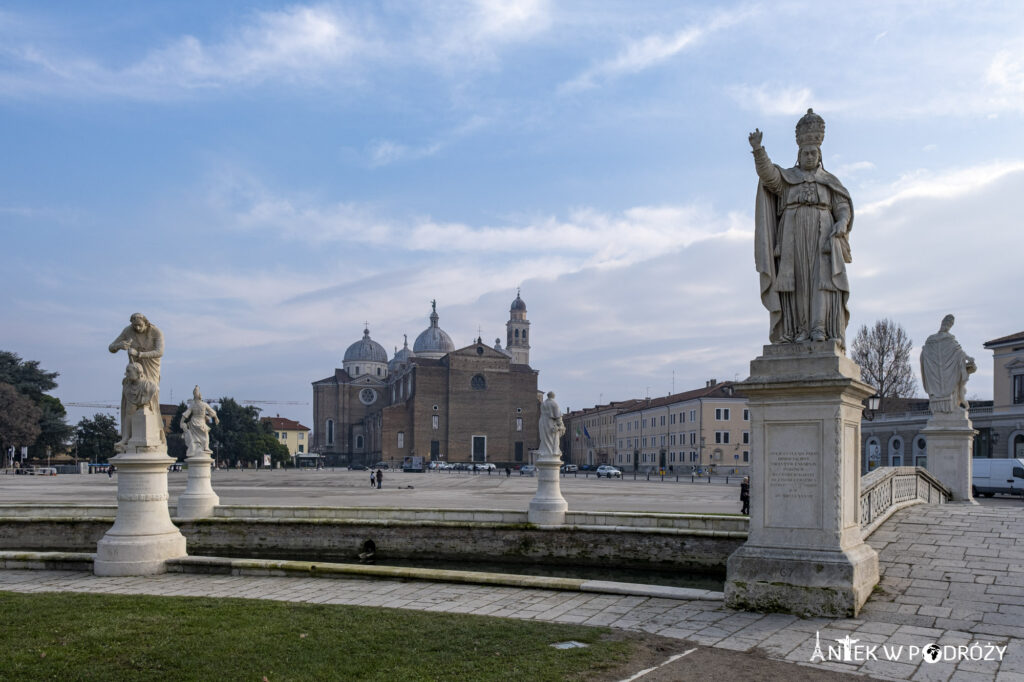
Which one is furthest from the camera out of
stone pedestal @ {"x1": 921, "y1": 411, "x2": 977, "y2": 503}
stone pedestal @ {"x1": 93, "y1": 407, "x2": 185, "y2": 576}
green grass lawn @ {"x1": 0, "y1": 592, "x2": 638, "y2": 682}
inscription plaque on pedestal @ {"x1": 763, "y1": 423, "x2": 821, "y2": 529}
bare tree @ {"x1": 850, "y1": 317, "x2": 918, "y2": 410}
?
bare tree @ {"x1": 850, "y1": 317, "x2": 918, "y2": 410}

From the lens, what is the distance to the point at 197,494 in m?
18.5

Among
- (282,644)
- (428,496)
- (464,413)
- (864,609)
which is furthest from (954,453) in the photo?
(464,413)

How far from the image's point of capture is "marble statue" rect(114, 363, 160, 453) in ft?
38.0

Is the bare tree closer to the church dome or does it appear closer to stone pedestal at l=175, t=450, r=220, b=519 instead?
stone pedestal at l=175, t=450, r=220, b=519

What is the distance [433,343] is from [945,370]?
378 feet

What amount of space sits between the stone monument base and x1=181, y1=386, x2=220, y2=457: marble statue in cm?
1458

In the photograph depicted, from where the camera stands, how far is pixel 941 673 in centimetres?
561

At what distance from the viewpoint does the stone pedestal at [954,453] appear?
1703 cm

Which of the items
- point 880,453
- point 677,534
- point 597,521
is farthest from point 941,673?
point 880,453

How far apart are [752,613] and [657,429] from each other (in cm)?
8613

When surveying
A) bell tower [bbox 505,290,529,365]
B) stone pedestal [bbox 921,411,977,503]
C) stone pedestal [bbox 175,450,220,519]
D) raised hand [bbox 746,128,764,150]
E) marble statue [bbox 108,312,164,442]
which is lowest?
stone pedestal [bbox 175,450,220,519]

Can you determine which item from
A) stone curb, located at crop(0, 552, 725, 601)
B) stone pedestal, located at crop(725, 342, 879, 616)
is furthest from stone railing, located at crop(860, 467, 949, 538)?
stone curb, located at crop(0, 552, 725, 601)

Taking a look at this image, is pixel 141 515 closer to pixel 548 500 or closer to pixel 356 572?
pixel 356 572

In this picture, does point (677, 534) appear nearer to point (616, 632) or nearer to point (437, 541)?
point (437, 541)
